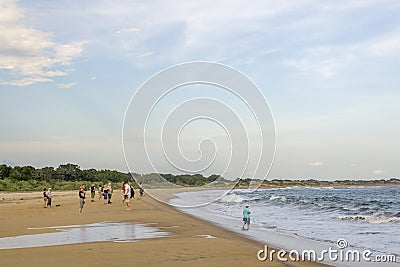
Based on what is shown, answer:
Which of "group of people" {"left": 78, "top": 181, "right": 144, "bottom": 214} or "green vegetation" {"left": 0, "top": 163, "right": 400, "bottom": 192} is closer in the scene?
"group of people" {"left": 78, "top": 181, "right": 144, "bottom": 214}

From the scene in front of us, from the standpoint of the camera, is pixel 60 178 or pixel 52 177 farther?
pixel 60 178

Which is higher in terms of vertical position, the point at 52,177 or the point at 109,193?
the point at 52,177

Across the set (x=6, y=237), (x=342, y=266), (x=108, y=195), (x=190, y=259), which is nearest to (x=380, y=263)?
(x=342, y=266)

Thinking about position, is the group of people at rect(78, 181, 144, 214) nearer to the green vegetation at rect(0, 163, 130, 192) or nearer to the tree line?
the tree line

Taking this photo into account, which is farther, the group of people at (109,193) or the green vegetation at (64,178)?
the green vegetation at (64,178)

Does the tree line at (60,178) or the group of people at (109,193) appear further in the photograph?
the tree line at (60,178)

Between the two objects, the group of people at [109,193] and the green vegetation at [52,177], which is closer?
the group of people at [109,193]

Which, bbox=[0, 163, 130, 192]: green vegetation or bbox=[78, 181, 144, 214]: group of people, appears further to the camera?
bbox=[0, 163, 130, 192]: green vegetation

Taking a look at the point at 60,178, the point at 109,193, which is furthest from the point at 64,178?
the point at 109,193

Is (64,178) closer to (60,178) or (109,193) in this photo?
(60,178)

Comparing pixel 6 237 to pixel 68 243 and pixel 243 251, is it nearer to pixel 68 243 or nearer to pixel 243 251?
pixel 68 243

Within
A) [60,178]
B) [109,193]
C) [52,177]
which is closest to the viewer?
[109,193]

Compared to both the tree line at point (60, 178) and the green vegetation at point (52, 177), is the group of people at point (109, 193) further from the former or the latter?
the green vegetation at point (52, 177)

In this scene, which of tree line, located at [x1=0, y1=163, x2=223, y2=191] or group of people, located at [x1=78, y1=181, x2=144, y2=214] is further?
tree line, located at [x1=0, y1=163, x2=223, y2=191]
